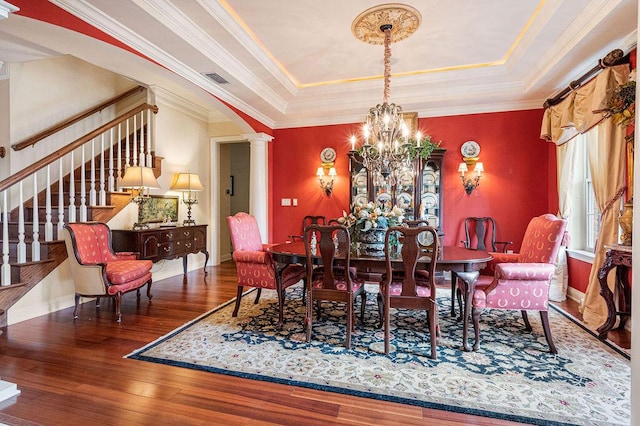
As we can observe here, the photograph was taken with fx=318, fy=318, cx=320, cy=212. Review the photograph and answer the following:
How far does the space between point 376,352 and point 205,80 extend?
11.7ft

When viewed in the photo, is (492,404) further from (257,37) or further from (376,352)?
(257,37)

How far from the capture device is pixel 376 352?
98.1 inches

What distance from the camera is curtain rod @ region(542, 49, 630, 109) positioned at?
288 cm

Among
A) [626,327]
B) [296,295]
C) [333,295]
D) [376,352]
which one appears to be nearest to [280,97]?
[296,295]

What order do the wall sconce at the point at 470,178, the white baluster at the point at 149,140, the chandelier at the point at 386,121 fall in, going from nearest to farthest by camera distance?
the chandelier at the point at 386,121, the white baluster at the point at 149,140, the wall sconce at the point at 470,178

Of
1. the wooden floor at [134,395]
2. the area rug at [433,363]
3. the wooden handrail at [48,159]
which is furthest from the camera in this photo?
the wooden handrail at [48,159]

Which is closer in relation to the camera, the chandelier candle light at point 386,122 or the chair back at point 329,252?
the chair back at point 329,252

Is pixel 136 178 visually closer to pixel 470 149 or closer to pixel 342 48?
pixel 342 48

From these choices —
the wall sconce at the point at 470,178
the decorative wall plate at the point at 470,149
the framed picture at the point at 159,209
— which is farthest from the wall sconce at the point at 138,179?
the decorative wall plate at the point at 470,149

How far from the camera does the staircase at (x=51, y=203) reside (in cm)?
293

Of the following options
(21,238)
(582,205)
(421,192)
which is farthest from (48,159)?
(582,205)

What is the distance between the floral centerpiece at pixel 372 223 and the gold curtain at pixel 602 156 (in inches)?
82.1

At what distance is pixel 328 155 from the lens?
5.56m

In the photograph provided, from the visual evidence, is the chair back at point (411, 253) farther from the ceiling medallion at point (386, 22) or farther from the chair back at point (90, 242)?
the chair back at point (90, 242)
